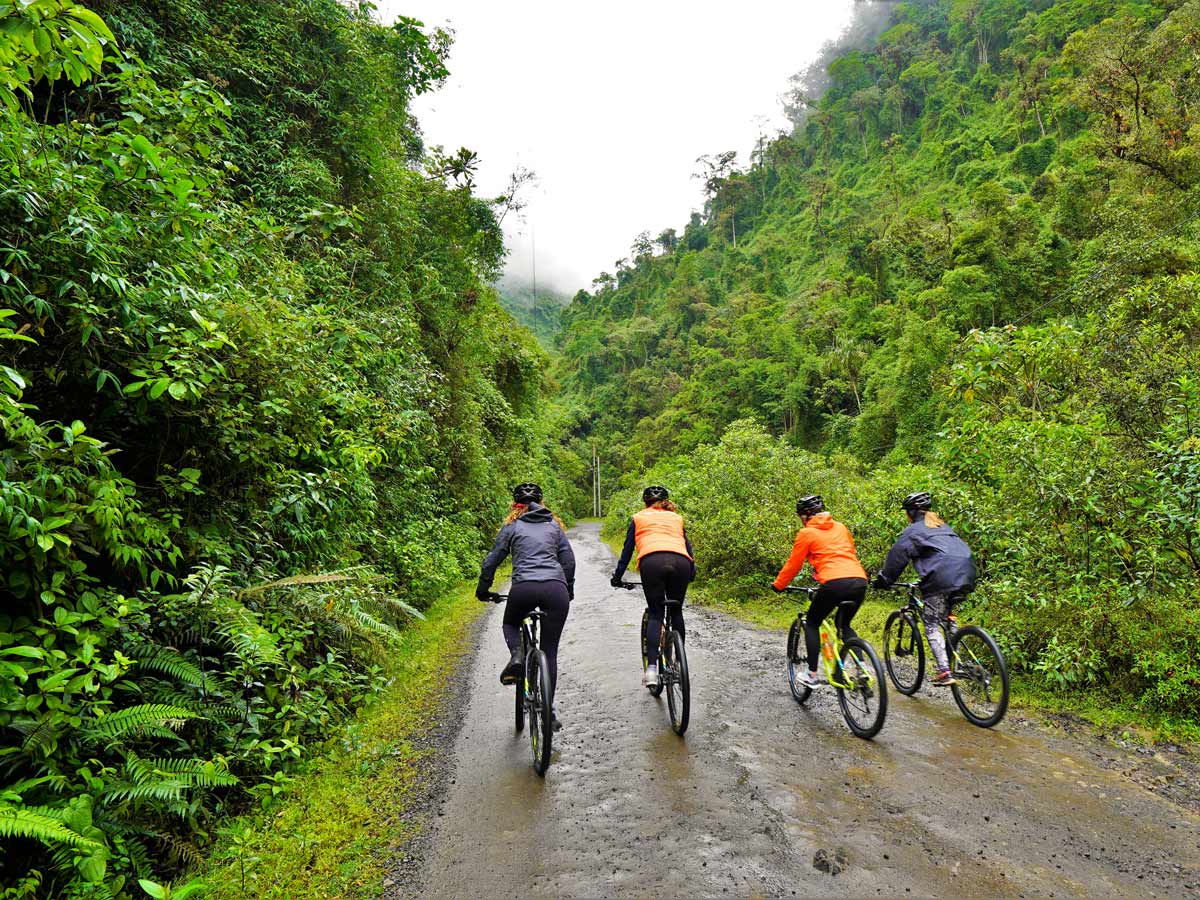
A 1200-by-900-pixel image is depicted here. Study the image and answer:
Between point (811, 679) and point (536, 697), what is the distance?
106 inches

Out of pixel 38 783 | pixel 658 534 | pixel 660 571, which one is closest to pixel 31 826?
pixel 38 783

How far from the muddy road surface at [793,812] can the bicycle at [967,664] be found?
178mm

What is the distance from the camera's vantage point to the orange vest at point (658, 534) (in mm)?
5250

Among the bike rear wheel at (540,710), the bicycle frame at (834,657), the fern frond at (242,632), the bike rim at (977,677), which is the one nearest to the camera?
the fern frond at (242,632)

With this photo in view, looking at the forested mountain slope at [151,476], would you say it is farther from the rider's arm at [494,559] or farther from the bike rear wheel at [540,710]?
the bike rear wheel at [540,710]

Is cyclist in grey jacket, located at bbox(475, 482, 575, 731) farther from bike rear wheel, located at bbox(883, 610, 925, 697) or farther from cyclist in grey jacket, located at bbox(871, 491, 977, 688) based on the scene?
bike rear wheel, located at bbox(883, 610, 925, 697)

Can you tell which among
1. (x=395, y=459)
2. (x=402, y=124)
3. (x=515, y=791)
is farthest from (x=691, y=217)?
(x=515, y=791)

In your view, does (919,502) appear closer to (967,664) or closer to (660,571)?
(967,664)

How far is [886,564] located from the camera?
5.30 metres

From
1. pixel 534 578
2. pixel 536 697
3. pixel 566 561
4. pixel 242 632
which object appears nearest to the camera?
pixel 242 632

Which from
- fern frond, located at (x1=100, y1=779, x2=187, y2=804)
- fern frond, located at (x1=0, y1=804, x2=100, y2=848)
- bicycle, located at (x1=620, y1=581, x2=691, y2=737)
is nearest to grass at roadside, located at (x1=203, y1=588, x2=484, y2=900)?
fern frond, located at (x1=100, y1=779, x2=187, y2=804)

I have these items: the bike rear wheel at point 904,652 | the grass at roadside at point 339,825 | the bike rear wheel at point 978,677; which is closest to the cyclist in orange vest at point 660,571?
the grass at roadside at point 339,825

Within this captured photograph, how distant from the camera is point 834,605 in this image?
4984 mm

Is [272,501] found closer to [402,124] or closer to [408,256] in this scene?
[408,256]
